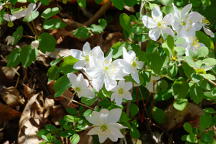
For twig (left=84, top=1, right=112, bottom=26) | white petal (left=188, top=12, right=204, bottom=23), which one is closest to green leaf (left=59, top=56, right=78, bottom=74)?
white petal (left=188, top=12, right=204, bottom=23)

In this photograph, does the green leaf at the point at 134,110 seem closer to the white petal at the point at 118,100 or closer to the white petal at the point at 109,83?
the white petal at the point at 118,100

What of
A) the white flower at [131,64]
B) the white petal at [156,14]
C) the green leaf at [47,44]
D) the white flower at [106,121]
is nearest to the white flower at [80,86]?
the white flower at [106,121]

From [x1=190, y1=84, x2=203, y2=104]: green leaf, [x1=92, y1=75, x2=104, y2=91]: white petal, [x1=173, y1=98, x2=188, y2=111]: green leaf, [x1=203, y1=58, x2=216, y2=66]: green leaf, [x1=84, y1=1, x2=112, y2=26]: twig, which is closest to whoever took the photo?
[x1=92, y1=75, x2=104, y2=91]: white petal

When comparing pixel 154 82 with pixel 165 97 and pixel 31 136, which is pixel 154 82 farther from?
pixel 31 136

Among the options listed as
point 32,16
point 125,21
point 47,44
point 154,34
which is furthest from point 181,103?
point 32,16

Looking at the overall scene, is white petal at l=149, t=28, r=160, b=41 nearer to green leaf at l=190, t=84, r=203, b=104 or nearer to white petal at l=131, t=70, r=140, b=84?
white petal at l=131, t=70, r=140, b=84

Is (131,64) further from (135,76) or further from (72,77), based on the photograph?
(72,77)

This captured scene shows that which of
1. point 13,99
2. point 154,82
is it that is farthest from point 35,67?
point 154,82
